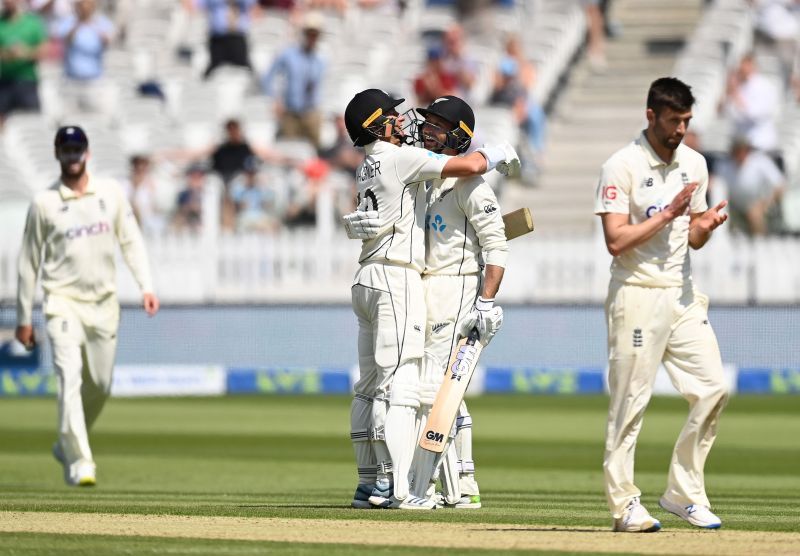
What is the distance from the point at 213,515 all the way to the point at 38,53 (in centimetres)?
1617

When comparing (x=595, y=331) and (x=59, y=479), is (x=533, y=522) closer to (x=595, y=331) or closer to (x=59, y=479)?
(x=59, y=479)

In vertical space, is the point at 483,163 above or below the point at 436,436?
above

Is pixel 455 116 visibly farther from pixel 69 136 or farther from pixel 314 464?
pixel 314 464

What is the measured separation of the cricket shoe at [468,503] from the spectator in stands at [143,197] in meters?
12.6

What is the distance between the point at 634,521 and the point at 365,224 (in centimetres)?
200

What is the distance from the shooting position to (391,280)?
9.09 m

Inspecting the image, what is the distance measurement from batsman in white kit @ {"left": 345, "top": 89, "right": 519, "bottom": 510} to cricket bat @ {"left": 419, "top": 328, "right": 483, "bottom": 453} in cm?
11

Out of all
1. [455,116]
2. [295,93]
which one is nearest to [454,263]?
[455,116]

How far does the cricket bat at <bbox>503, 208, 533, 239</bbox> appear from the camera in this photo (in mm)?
9250

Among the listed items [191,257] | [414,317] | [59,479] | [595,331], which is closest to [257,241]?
[191,257]

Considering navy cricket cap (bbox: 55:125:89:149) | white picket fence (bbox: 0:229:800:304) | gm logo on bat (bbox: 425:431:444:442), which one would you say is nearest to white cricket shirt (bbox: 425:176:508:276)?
gm logo on bat (bbox: 425:431:444:442)

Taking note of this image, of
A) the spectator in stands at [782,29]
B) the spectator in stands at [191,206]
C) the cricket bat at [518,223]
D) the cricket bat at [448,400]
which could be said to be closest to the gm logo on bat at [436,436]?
the cricket bat at [448,400]

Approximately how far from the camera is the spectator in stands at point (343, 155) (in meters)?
22.4

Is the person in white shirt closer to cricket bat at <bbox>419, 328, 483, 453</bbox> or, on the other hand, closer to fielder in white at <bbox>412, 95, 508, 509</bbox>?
fielder in white at <bbox>412, 95, 508, 509</bbox>
